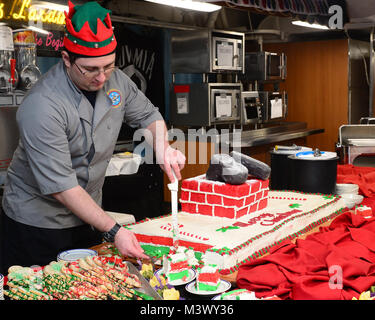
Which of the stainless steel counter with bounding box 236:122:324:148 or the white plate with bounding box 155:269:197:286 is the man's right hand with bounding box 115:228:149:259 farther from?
the stainless steel counter with bounding box 236:122:324:148

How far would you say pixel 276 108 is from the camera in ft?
22.0

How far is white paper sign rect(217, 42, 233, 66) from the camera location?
19.1 ft

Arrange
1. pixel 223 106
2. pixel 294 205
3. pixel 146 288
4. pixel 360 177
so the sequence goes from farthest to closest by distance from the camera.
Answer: pixel 223 106 < pixel 360 177 < pixel 294 205 < pixel 146 288

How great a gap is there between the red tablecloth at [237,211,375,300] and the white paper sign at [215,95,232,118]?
3.99m

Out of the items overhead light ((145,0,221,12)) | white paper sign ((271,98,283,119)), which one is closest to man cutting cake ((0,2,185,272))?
overhead light ((145,0,221,12))

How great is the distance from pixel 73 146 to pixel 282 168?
4.70 ft

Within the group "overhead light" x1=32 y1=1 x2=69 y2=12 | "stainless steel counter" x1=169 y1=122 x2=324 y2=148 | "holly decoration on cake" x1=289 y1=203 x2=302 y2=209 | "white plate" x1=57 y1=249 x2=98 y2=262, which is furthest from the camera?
"stainless steel counter" x1=169 y1=122 x2=324 y2=148

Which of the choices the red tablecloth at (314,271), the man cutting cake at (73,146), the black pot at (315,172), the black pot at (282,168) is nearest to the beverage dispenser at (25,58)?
the man cutting cake at (73,146)

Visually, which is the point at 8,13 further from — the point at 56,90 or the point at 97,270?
the point at 97,270

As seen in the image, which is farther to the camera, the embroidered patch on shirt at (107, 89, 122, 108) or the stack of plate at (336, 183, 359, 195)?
the stack of plate at (336, 183, 359, 195)

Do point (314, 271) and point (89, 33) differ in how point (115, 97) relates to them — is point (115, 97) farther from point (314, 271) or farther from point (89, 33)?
point (314, 271)

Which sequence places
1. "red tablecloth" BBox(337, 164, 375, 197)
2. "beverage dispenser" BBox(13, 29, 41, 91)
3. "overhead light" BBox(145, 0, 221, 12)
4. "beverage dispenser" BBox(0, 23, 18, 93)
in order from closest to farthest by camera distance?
"red tablecloth" BBox(337, 164, 375, 197) → "beverage dispenser" BBox(0, 23, 18, 93) → "beverage dispenser" BBox(13, 29, 41, 91) → "overhead light" BBox(145, 0, 221, 12)

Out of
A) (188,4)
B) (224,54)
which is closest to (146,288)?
(188,4)

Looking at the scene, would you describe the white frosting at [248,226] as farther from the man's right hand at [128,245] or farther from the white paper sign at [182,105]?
the white paper sign at [182,105]
